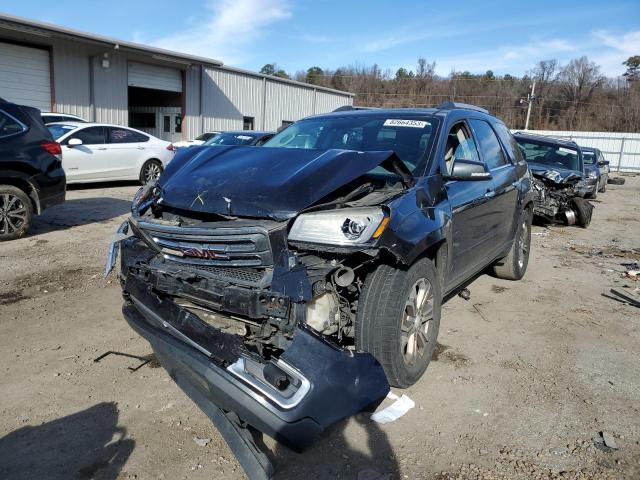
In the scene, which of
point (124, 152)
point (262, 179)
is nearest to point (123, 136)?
point (124, 152)

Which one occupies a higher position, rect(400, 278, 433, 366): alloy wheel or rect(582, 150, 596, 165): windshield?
rect(582, 150, 596, 165): windshield

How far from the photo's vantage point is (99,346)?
13.0ft

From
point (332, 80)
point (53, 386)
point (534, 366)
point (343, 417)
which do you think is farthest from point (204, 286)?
point (332, 80)

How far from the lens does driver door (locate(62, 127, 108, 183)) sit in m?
11.4

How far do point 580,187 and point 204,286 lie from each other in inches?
405

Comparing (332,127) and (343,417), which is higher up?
(332,127)

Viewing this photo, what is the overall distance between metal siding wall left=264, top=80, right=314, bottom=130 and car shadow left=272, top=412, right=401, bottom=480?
90.0ft

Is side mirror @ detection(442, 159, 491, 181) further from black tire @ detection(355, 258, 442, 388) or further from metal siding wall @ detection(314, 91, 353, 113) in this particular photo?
metal siding wall @ detection(314, 91, 353, 113)

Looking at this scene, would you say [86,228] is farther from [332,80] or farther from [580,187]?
[332,80]

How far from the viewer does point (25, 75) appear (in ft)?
57.9

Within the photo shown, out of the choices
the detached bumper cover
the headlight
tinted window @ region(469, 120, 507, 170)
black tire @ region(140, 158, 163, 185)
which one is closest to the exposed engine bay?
tinted window @ region(469, 120, 507, 170)

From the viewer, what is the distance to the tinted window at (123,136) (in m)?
12.4

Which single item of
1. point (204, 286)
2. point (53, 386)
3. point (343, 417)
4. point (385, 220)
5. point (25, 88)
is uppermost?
point (25, 88)

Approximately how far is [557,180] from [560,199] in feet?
2.07
